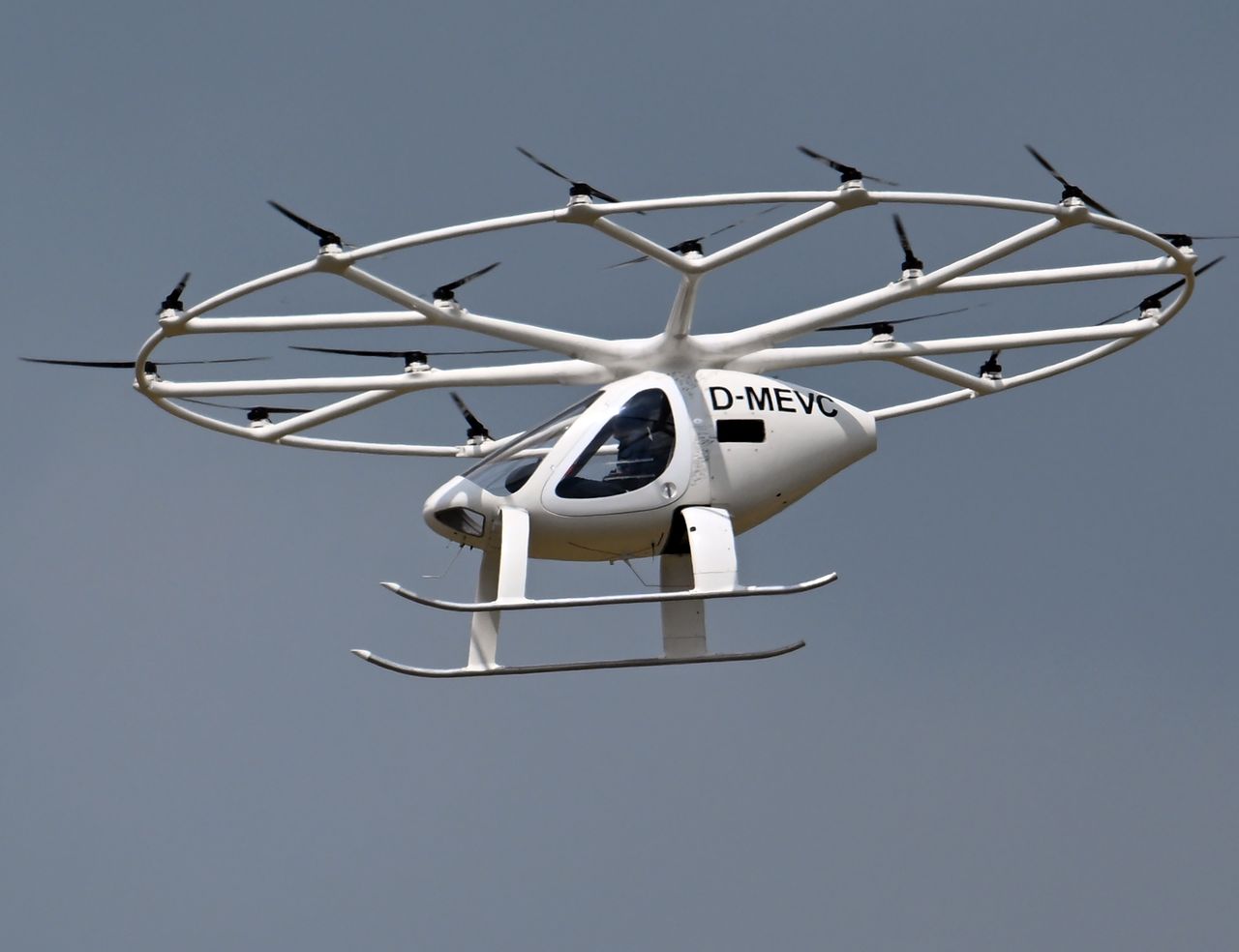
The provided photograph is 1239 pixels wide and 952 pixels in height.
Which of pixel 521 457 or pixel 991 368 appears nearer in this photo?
pixel 521 457

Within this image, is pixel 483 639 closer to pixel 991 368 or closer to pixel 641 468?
pixel 641 468

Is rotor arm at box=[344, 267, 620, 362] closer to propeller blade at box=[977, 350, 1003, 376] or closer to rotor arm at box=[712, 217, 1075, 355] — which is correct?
rotor arm at box=[712, 217, 1075, 355]

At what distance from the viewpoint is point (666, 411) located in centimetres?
3738

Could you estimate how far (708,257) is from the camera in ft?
115

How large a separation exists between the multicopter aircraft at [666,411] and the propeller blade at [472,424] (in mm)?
2443

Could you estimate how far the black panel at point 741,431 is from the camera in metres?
37.6

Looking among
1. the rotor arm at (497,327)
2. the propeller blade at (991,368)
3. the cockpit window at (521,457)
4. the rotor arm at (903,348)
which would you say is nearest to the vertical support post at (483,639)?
the cockpit window at (521,457)

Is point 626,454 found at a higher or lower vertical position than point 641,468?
higher

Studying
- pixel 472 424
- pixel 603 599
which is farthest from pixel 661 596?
pixel 472 424

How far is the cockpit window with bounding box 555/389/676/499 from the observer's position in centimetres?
3697

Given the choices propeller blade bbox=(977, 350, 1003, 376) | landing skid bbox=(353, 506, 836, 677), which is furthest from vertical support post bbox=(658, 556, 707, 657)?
propeller blade bbox=(977, 350, 1003, 376)

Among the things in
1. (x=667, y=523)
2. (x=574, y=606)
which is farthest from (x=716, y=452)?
(x=574, y=606)

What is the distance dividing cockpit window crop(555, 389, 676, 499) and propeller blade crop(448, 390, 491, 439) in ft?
16.6

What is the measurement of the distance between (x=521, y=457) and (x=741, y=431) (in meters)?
3.25
